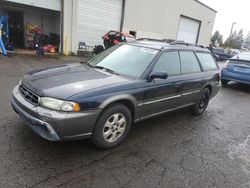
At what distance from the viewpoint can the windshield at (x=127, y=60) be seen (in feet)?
12.0

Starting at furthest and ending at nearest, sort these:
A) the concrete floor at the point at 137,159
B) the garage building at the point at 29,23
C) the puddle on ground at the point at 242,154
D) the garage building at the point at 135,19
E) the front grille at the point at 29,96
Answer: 1. the garage building at the point at 29,23
2. the garage building at the point at 135,19
3. the puddle on ground at the point at 242,154
4. the front grille at the point at 29,96
5. the concrete floor at the point at 137,159

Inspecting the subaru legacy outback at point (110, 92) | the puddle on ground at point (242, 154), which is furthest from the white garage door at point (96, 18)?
the puddle on ground at point (242, 154)

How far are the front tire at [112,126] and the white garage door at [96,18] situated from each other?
12699 mm

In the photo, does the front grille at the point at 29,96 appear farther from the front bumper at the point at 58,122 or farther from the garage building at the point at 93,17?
the garage building at the point at 93,17

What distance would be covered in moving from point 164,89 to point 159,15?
18.6 m

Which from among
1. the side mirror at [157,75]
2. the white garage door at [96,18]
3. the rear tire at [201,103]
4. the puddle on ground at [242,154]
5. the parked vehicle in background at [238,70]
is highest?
the white garage door at [96,18]

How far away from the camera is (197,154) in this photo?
3.44m

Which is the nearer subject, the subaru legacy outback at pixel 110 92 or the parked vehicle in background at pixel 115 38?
the subaru legacy outback at pixel 110 92

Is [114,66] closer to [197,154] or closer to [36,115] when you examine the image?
[36,115]

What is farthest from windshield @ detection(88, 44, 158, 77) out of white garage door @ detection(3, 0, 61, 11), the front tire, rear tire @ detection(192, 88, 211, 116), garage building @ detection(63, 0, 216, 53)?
garage building @ detection(63, 0, 216, 53)

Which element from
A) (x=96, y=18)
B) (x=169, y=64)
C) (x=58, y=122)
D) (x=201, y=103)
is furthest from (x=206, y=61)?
(x=96, y=18)

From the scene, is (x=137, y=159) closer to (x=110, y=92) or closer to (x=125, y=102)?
(x=125, y=102)

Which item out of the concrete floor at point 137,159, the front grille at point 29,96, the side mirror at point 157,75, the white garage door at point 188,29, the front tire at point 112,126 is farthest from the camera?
the white garage door at point 188,29

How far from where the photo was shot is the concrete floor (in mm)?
2566
